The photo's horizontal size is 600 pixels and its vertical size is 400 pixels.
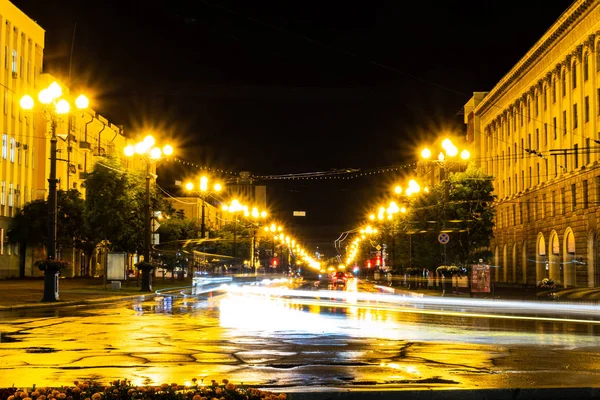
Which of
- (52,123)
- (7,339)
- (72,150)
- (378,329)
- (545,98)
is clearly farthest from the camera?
(72,150)

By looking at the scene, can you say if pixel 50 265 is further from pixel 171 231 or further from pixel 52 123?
pixel 171 231

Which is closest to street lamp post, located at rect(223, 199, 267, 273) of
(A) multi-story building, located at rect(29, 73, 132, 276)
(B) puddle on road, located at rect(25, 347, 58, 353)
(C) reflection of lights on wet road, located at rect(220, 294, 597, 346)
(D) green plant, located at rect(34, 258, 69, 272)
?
(A) multi-story building, located at rect(29, 73, 132, 276)

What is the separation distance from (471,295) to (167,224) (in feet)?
107

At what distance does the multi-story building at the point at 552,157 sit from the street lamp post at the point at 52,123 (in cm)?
2965

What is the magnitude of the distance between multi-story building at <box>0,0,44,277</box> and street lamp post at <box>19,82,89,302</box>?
115 ft

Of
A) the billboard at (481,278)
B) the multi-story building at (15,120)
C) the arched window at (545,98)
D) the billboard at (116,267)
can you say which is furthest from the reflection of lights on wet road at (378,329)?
the arched window at (545,98)

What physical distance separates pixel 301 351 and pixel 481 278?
118ft

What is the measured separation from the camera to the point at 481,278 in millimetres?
49562

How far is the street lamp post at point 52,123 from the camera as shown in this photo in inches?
1205

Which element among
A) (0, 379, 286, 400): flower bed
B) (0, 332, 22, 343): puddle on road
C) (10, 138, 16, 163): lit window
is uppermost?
(10, 138, 16, 163): lit window

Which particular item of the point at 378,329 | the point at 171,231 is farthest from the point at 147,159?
the point at 171,231

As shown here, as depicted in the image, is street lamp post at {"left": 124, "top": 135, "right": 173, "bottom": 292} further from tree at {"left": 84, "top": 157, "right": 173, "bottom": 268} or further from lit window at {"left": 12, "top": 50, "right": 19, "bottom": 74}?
lit window at {"left": 12, "top": 50, "right": 19, "bottom": 74}

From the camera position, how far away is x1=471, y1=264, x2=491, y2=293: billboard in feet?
162

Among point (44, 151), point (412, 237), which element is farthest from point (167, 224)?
point (412, 237)
